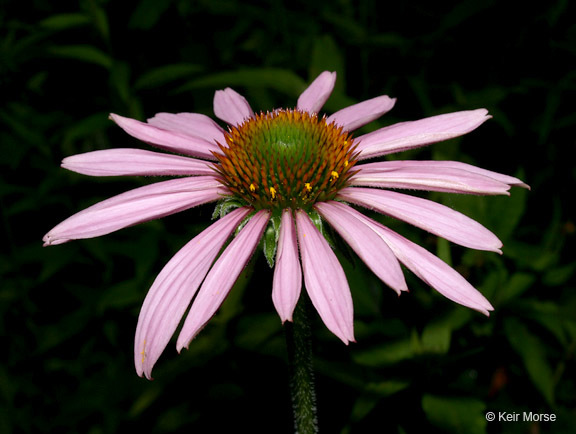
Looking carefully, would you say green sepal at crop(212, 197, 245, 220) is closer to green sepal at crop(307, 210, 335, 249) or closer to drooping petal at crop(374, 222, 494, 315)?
green sepal at crop(307, 210, 335, 249)

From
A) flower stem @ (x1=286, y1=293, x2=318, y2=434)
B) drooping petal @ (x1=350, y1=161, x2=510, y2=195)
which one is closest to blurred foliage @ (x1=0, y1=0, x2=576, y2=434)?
drooping petal @ (x1=350, y1=161, x2=510, y2=195)

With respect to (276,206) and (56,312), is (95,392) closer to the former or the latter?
(56,312)

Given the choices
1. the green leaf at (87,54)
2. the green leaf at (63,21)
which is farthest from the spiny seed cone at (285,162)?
the green leaf at (63,21)

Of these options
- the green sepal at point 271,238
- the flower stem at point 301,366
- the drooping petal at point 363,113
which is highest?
the drooping petal at point 363,113

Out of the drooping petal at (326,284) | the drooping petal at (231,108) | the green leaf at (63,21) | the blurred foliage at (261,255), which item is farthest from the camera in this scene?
the green leaf at (63,21)

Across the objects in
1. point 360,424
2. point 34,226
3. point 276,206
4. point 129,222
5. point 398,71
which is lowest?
point 360,424

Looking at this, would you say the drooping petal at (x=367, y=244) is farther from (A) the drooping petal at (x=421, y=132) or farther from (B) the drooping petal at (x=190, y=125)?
(B) the drooping petal at (x=190, y=125)

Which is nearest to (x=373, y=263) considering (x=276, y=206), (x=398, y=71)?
(x=276, y=206)
